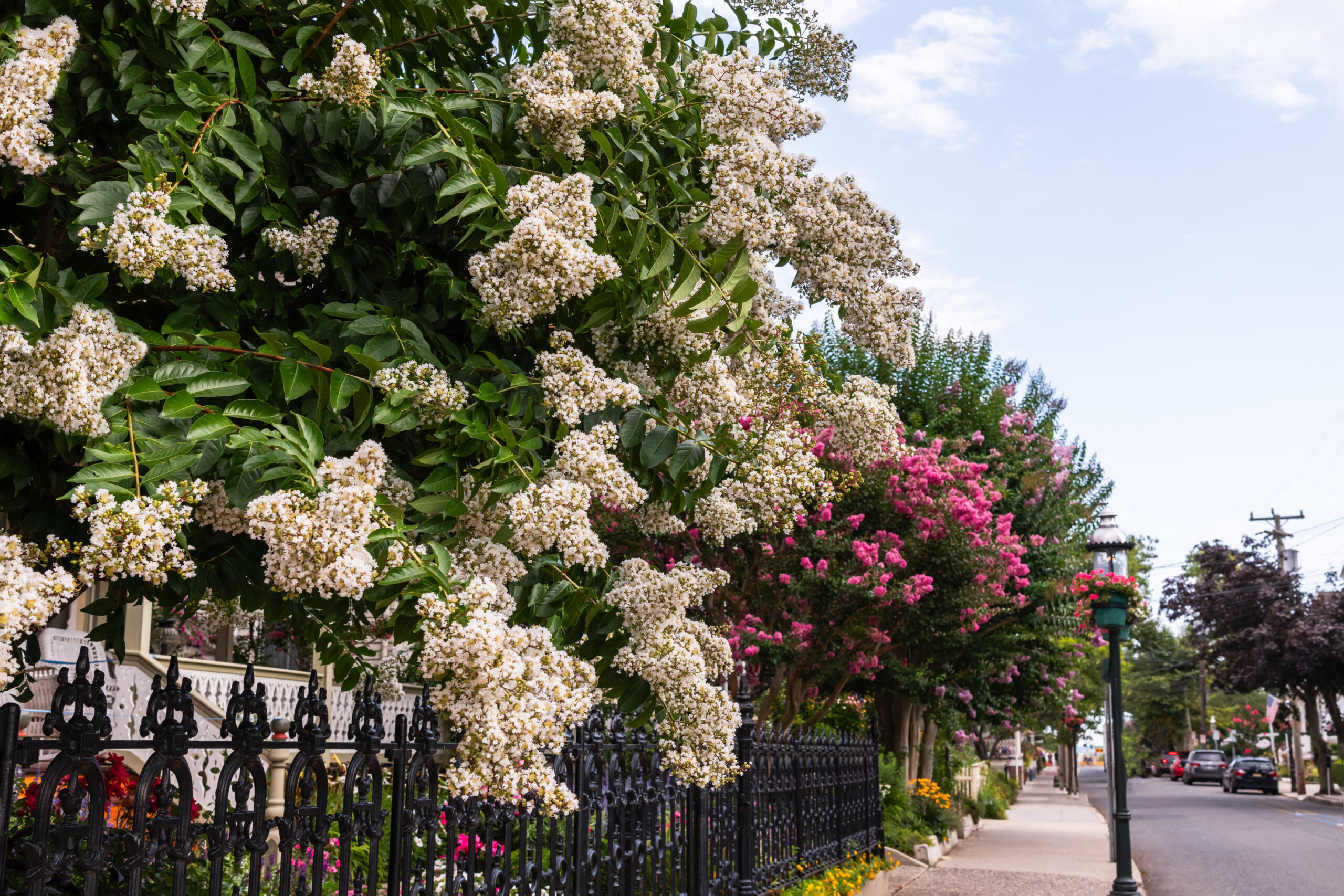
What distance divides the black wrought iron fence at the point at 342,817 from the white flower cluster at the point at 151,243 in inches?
34.7

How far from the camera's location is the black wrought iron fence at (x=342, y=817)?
2.29 metres

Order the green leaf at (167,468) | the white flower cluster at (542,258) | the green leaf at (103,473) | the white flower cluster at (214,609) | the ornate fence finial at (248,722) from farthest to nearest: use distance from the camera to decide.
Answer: the white flower cluster at (214,609) → the white flower cluster at (542,258) → the ornate fence finial at (248,722) → the green leaf at (167,468) → the green leaf at (103,473)

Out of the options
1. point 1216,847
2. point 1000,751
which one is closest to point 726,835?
point 1216,847

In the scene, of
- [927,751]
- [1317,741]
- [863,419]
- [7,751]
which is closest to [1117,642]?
[863,419]

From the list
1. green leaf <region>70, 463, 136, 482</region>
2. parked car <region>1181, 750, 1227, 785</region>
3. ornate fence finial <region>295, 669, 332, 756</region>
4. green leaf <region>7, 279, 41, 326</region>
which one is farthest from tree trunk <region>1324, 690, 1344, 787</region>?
green leaf <region>7, 279, 41, 326</region>

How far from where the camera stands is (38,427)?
2.44 metres

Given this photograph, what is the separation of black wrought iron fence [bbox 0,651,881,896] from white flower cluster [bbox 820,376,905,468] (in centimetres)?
161

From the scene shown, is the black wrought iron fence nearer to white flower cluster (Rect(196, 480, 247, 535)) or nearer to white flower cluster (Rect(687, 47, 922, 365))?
white flower cluster (Rect(196, 480, 247, 535))

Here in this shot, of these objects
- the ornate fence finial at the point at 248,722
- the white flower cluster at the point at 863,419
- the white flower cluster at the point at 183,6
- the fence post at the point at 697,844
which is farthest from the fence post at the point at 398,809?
the fence post at the point at 697,844

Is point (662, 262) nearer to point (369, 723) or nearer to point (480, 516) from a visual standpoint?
point (480, 516)

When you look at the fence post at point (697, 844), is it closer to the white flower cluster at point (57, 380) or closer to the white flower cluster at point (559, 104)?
the white flower cluster at point (559, 104)

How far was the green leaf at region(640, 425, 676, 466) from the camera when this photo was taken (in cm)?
330

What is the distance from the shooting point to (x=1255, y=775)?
38062 millimetres

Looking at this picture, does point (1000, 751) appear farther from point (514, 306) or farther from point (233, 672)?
point (514, 306)
